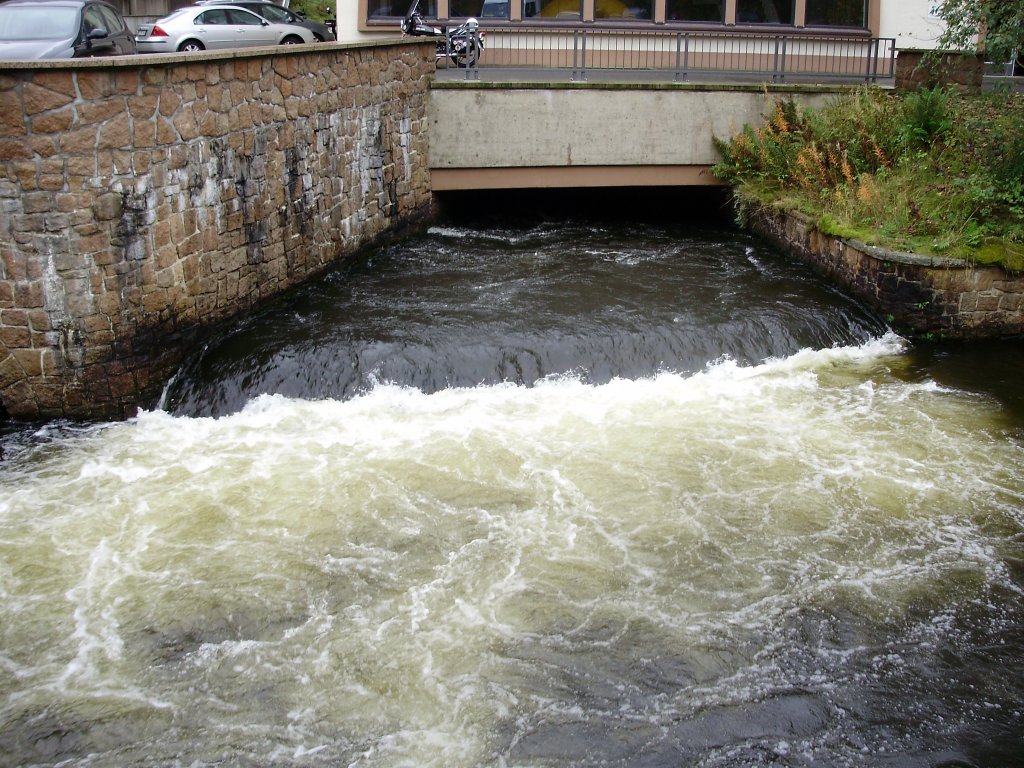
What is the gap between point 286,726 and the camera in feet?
21.4

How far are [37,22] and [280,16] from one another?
7.69 m

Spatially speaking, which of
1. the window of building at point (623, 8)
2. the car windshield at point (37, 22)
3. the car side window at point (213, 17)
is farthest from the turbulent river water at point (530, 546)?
the car side window at point (213, 17)

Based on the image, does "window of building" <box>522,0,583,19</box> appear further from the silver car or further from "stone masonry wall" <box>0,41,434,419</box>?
"stone masonry wall" <box>0,41,434,419</box>

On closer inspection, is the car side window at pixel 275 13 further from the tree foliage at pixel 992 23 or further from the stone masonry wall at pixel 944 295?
the stone masonry wall at pixel 944 295

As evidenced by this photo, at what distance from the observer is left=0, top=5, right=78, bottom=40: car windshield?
46.8 ft

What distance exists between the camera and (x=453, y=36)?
16766mm

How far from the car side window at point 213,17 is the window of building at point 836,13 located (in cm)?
1113

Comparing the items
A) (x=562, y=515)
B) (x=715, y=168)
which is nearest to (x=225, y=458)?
(x=562, y=515)

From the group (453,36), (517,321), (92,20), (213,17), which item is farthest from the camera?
(213,17)

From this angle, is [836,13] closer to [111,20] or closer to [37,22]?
[111,20]

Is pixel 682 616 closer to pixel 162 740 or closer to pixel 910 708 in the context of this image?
pixel 910 708

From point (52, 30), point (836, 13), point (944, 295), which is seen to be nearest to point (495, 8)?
point (836, 13)

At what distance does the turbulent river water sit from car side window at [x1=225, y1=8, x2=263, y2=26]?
9.74 meters

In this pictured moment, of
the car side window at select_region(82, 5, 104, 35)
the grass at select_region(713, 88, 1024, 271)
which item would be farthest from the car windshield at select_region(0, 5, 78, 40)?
the grass at select_region(713, 88, 1024, 271)
